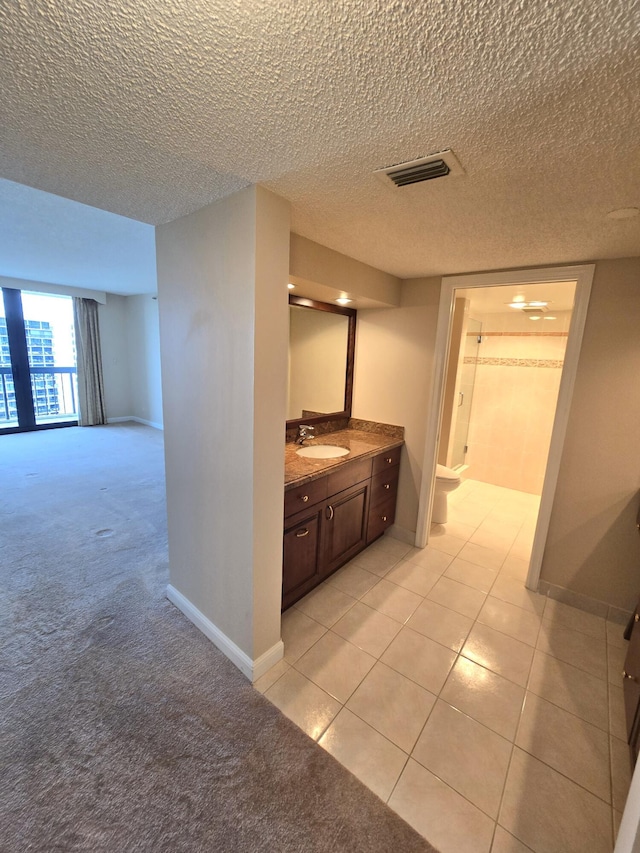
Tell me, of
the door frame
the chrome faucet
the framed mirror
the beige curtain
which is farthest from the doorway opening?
the door frame

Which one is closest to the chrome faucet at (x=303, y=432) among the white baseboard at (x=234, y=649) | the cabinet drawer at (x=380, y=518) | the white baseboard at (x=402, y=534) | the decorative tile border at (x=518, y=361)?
the cabinet drawer at (x=380, y=518)

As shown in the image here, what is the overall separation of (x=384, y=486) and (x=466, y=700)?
1462 millimetres

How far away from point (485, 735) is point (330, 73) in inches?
92.6

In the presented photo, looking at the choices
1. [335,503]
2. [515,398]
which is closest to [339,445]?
[335,503]

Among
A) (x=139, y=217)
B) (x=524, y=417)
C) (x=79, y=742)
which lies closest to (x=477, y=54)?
(x=139, y=217)

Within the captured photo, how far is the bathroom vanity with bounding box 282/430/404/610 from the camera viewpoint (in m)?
2.02

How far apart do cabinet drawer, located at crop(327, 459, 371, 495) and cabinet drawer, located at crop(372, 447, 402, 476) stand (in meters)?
0.11

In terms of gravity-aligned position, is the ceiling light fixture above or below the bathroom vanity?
above

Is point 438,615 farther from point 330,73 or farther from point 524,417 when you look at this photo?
point 524,417

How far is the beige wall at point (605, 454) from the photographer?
207 cm

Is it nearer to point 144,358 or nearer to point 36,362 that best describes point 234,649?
point 144,358

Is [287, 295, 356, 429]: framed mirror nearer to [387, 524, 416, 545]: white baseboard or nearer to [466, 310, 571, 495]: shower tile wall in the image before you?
[387, 524, 416, 545]: white baseboard

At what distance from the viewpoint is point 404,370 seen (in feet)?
9.61

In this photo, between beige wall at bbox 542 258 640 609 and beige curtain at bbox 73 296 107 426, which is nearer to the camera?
beige wall at bbox 542 258 640 609
